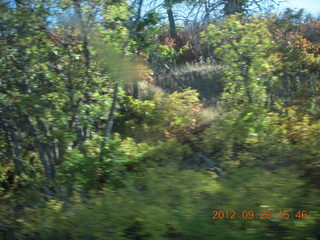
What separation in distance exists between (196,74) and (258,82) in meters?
6.17

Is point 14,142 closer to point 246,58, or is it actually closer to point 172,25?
point 246,58

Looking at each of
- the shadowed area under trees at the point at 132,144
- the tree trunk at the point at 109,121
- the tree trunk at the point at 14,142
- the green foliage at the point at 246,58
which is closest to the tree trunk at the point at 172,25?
the shadowed area under trees at the point at 132,144

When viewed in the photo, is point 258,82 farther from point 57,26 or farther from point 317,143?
point 57,26

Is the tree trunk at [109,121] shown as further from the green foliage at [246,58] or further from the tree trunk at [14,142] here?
the green foliage at [246,58]

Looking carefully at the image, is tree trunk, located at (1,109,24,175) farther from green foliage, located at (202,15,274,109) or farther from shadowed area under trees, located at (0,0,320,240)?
green foliage, located at (202,15,274,109)

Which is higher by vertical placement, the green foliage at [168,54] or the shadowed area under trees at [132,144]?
the green foliage at [168,54]

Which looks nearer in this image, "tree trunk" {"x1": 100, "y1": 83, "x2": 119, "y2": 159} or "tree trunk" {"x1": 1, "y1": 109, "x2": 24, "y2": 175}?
"tree trunk" {"x1": 100, "y1": 83, "x2": 119, "y2": 159}
